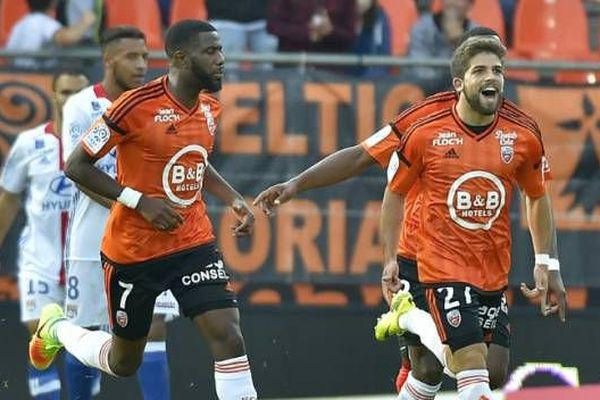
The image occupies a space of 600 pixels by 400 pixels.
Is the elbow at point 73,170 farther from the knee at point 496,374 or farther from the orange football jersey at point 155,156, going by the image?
the knee at point 496,374

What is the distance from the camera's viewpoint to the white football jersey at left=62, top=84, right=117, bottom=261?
10656 millimetres

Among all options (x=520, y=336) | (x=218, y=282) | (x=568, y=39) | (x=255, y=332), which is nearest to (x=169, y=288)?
(x=218, y=282)

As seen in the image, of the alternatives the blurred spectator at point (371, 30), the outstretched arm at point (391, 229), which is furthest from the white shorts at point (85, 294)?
the blurred spectator at point (371, 30)

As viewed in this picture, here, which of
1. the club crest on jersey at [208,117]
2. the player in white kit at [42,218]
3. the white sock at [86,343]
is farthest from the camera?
the player in white kit at [42,218]

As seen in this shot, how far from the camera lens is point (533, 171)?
379 inches

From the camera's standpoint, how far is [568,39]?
43.2ft

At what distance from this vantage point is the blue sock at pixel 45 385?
11406 mm

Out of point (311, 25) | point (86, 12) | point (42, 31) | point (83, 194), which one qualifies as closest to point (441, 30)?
point (311, 25)

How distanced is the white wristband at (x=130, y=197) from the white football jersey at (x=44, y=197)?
7.46ft

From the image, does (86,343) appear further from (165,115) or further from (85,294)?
(165,115)

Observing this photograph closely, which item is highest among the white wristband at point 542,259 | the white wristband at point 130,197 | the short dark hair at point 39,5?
the short dark hair at point 39,5

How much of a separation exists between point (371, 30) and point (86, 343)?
13.8 ft

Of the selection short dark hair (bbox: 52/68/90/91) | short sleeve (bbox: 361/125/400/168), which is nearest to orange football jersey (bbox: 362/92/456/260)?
short sleeve (bbox: 361/125/400/168)

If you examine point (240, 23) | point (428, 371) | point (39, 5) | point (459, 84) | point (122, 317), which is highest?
point (39, 5)
